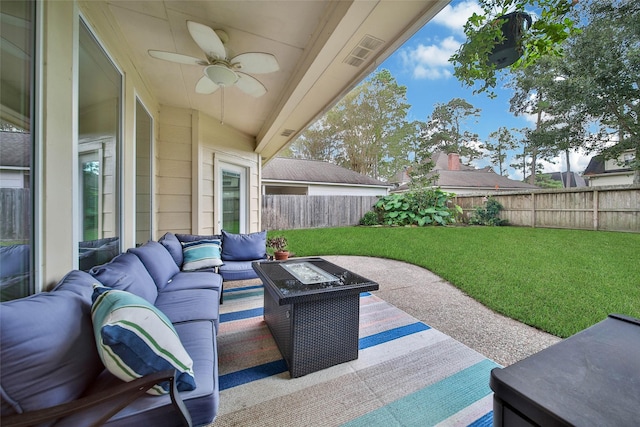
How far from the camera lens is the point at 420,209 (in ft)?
31.8

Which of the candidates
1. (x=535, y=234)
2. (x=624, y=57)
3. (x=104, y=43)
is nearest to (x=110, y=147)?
(x=104, y=43)

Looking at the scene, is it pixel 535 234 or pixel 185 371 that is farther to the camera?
pixel 535 234

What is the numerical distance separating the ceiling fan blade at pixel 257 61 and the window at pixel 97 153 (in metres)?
1.05

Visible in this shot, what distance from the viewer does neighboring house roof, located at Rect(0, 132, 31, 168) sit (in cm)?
108

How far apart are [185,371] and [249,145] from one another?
15.8 feet

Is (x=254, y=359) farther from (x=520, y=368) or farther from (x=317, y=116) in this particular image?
(x=317, y=116)

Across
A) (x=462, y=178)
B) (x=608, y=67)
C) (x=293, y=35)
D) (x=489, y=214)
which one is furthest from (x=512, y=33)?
Answer: (x=462, y=178)

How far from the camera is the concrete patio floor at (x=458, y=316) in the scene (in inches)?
80.1

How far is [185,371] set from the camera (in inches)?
41.1

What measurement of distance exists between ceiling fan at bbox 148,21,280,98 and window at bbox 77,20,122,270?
1.50 feet

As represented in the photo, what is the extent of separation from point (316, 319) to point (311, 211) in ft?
27.2

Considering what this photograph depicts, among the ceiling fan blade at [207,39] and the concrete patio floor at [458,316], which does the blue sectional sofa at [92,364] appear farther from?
the concrete patio floor at [458,316]

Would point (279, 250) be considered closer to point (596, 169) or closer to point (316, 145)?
point (316, 145)

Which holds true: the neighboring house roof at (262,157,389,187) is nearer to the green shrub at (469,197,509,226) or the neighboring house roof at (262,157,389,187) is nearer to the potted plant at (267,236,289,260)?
the green shrub at (469,197,509,226)
